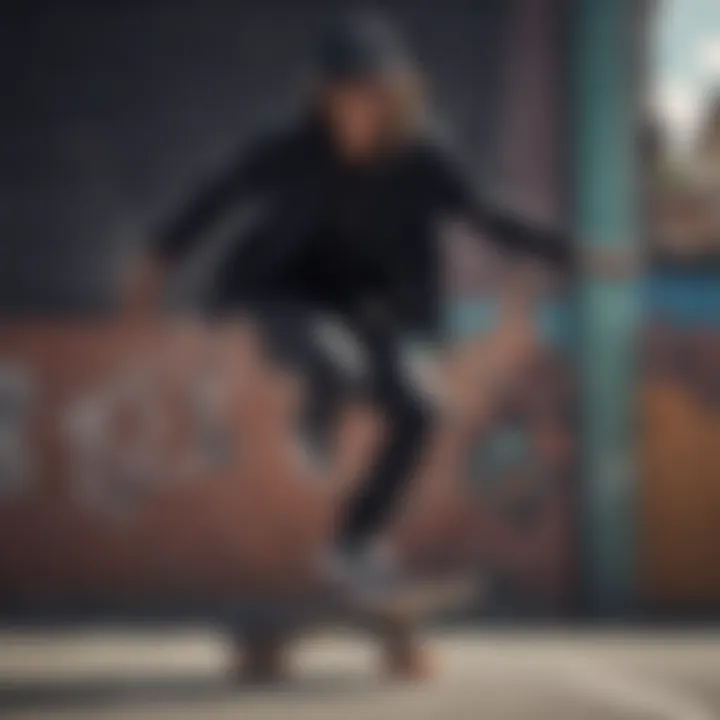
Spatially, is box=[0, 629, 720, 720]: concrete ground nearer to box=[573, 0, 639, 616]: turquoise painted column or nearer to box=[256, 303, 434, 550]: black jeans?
box=[256, 303, 434, 550]: black jeans

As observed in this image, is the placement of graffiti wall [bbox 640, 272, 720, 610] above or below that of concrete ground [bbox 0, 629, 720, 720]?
above

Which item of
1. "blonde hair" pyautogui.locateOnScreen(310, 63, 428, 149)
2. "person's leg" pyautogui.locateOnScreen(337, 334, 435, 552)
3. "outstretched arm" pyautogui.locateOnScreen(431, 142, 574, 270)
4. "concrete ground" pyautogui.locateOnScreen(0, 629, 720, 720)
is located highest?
"blonde hair" pyautogui.locateOnScreen(310, 63, 428, 149)

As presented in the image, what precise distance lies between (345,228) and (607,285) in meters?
1.25

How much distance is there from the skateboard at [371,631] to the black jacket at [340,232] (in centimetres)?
185

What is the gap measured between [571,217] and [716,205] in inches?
28.3

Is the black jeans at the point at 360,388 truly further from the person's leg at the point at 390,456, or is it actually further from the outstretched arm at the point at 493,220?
the outstretched arm at the point at 493,220

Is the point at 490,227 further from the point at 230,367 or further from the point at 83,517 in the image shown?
the point at 83,517

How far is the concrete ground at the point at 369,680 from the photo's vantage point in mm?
4152

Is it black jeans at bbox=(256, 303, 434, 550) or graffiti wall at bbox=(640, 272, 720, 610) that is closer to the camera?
black jeans at bbox=(256, 303, 434, 550)

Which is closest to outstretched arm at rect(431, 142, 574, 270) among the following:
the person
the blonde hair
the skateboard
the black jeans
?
the person

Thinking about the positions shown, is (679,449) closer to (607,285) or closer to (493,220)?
(607,285)

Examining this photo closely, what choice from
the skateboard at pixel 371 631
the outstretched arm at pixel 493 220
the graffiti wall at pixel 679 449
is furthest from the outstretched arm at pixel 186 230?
the graffiti wall at pixel 679 449

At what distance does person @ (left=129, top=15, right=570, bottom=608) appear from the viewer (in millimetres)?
6047

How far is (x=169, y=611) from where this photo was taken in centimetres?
627
